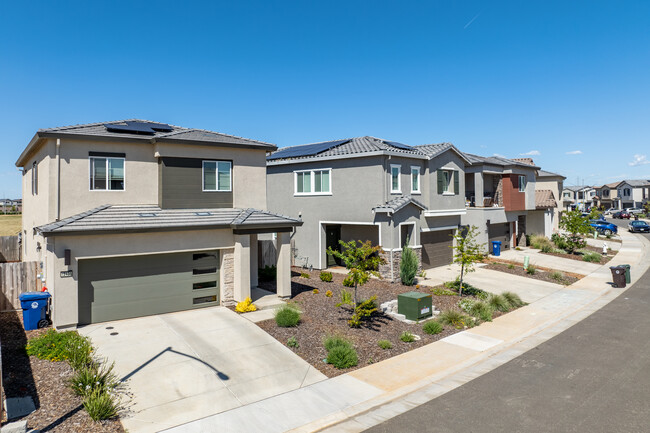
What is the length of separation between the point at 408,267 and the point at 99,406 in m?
15.1

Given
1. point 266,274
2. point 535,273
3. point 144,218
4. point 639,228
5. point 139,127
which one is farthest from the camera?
point 639,228

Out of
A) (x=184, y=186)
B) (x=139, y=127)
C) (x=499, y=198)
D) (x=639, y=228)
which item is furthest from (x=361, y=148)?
(x=639, y=228)

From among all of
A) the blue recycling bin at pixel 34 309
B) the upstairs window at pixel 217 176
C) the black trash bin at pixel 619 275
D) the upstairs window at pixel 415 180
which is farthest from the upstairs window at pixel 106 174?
the black trash bin at pixel 619 275

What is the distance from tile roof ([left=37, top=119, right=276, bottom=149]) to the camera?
13.9m

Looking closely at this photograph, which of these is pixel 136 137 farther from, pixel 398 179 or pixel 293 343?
pixel 398 179

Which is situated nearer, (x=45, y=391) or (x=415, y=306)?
(x=45, y=391)

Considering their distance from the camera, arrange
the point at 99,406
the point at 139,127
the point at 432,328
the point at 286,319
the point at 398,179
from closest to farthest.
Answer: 1. the point at 99,406
2. the point at 286,319
3. the point at 432,328
4. the point at 139,127
5. the point at 398,179

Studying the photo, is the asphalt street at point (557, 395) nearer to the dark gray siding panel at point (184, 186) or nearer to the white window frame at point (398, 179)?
the white window frame at point (398, 179)

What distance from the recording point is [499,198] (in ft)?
104

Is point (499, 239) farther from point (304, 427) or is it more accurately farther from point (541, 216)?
point (304, 427)

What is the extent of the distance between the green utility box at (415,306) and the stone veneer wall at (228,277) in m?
6.23

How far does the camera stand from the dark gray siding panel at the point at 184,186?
15391mm

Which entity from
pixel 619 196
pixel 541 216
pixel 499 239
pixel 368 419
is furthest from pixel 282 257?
pixel 619 196

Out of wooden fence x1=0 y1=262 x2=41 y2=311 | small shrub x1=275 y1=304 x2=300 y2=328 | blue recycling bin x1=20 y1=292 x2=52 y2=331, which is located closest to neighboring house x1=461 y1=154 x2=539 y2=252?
small shrub x1=275 y1=304 x2=300 y2=328
